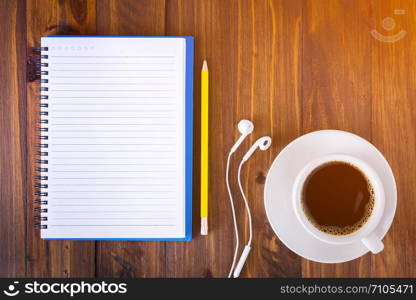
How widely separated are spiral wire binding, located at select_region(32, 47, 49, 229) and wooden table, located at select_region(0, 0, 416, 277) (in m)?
0.02

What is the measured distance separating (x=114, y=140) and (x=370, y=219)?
444 mm

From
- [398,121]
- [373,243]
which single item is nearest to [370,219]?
[373,243]

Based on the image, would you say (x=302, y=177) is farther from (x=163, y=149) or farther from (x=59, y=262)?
(x=59, y=262)

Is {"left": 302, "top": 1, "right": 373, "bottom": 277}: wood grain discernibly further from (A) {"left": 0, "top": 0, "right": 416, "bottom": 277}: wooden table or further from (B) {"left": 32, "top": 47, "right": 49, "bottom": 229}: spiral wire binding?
(B) {"left": 32, "top": 47, "right": 49, "bottom": 229}: spiral wire binding

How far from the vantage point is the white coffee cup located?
0.50 metres

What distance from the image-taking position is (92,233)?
0.60 metres

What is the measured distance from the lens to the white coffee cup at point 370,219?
1.64 ft

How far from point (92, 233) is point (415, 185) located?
23.0 inches

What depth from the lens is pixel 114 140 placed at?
60 centimetres

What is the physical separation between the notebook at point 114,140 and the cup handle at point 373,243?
291 millimetres

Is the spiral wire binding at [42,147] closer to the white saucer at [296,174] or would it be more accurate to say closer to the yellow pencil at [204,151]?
the yellow pencil at [204,151]

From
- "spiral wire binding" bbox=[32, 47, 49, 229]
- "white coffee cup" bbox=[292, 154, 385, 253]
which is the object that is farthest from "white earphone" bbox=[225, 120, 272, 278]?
"spiral wire binding" bbox=[32, 47, 49, 229]

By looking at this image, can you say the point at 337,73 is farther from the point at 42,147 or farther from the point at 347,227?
the point at 42,147

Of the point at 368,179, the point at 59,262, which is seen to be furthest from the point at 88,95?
the point at 368,179
